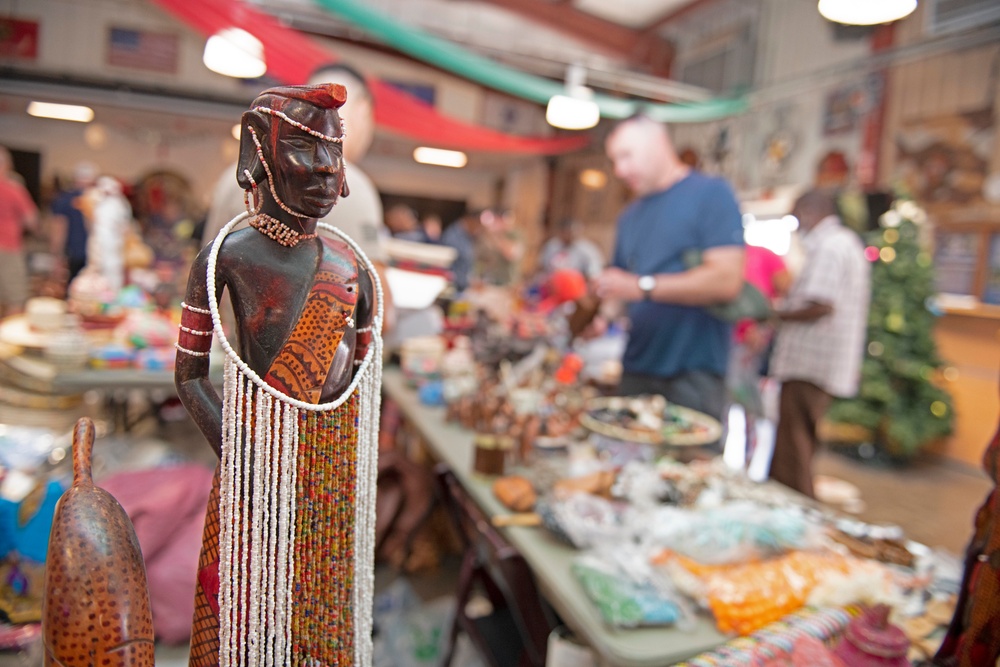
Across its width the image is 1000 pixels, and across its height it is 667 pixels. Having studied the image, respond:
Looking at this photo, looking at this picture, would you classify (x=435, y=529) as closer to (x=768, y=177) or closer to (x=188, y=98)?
(x=768, y=177)

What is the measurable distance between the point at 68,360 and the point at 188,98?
803 cm

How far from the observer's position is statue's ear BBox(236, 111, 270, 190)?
656 millimetres

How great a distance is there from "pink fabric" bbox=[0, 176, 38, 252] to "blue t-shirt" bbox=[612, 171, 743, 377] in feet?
15.6

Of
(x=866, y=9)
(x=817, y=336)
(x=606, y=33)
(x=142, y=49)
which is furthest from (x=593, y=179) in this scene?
(x=817, y=336)

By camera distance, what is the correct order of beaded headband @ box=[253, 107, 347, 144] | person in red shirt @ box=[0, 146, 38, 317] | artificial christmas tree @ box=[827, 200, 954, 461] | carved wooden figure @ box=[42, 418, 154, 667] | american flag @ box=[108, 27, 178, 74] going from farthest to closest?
american flag @ box=[108, 27, 178, 74] < artificial christmas tree @ box=[827, 200, 954, 461] < person in red shirt @ box=[0, 146, 38, 317] < beaded headband @ box=[253, 107, 347, 144] < carved wooden figure @ box=[42, 418, 154, 667]

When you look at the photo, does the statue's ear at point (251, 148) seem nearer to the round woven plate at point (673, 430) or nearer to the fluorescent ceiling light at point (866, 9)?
the round woven plate at point (673, 430)

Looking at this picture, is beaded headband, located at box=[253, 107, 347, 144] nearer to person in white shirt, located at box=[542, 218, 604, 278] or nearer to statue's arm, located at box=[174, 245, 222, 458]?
statue's arm, located at box=[174, 245, 222, 458]

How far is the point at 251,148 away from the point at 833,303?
3.21 metres

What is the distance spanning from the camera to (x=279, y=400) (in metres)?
0.69

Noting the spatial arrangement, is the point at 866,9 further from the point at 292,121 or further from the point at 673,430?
the point at 292,121

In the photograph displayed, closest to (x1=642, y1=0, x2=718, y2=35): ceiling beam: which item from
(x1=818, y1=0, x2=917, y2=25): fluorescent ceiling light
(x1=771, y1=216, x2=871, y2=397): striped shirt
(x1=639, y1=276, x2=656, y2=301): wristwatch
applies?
(x1=818, y1=0, x2=917, y2=25): fluorescent ceiling light

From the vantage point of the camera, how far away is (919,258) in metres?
5.47

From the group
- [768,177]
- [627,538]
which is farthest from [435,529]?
[768,177]

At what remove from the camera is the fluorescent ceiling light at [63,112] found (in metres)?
8.47
